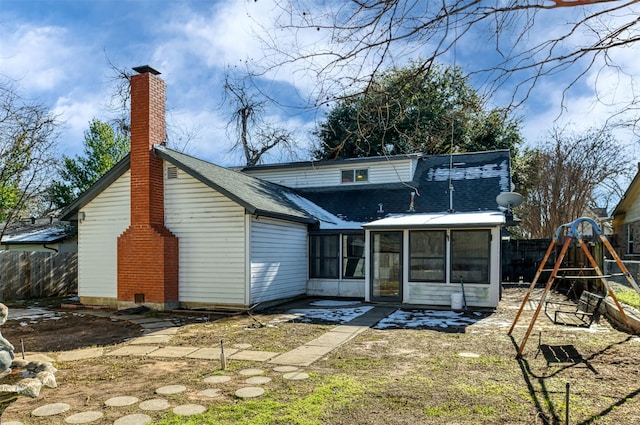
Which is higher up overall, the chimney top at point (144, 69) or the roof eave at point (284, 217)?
the chimney top at point (144, 69)

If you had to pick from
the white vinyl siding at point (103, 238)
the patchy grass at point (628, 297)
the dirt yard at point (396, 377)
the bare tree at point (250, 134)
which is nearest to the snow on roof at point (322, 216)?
the white vinyl siding at point (103, 238)

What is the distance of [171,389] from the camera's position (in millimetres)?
5129

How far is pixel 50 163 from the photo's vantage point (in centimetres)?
1571

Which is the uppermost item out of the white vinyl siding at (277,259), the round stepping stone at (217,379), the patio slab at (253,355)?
the white vinyl siding at (277,259)

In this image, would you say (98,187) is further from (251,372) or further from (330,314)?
(251,372)

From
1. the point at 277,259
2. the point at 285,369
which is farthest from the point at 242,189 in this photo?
the point at 285,369

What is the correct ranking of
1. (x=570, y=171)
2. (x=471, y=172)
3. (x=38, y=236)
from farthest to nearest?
(x=570, y=171)
(x=38, y=236)
(x=471, y=172)

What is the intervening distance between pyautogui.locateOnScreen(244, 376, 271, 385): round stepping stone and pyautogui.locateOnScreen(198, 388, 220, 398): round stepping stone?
0.44 meters

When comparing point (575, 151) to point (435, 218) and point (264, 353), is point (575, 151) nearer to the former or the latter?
point (435, 218)

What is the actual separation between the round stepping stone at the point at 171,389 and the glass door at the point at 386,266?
26.2ft

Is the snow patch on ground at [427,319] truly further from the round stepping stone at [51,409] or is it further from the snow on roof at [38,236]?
the snow on roof at [38,236]

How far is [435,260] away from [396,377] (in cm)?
690

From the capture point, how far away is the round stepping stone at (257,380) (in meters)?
5.36

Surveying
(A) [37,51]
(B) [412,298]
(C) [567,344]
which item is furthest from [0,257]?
(C) [567,344]
